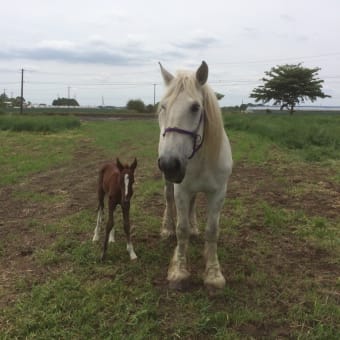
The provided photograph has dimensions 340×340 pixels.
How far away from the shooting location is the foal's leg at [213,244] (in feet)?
11.9

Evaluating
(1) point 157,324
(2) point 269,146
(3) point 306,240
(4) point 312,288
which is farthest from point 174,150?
(2) point 269,146

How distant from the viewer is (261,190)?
24.7 feet

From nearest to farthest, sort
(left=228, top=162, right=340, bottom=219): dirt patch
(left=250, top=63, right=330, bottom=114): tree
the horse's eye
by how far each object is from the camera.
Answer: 1. the horse's eye
2. (left=228, top=162, right=340, bottom=219): dirt patch
3. (left=250, top=63, right=330, bottom=114): tree

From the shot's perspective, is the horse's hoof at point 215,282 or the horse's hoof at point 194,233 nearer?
the horse's hoof at point 215,282

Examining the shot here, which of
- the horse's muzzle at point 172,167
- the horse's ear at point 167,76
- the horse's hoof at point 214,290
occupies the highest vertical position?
the horse's ear at point 167,76

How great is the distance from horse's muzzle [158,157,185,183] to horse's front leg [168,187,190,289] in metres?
0.81

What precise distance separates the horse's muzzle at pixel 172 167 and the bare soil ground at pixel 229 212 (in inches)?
49.6

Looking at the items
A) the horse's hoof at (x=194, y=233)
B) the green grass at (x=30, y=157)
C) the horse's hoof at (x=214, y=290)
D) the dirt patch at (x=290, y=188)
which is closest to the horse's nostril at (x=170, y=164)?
the horse's hoof at (x=214, y=290)

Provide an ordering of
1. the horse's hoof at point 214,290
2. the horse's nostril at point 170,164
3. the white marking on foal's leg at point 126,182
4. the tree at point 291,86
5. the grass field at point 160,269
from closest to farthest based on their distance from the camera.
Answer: the horse's nostril at point 170,164 → the grass field at point 160,269 → the horse's hoof at point 214,290 → the white marking on foal's leg at point 126,182 → the tree at point 291,86

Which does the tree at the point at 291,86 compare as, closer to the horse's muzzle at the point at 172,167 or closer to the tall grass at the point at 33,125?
the tall grass at the point at 33,125

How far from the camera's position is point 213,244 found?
3859 mm

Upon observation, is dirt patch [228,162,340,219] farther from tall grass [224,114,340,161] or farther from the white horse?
the white horse

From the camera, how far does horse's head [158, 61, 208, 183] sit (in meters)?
2.94

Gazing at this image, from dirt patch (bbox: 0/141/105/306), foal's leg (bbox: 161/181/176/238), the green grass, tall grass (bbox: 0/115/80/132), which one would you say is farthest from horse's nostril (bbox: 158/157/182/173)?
tall grass (bbox: 0/115/80/132)
